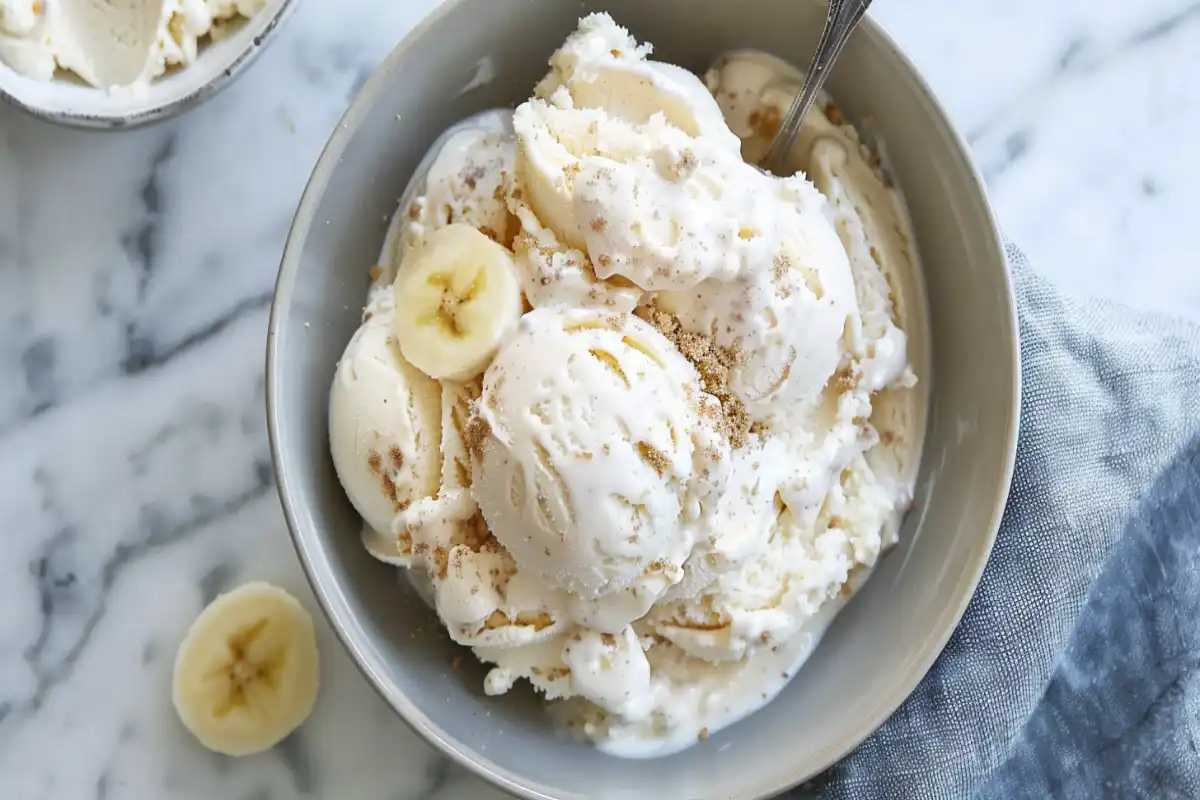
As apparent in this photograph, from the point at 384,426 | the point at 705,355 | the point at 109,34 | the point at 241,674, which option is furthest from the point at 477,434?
the point at 109,34

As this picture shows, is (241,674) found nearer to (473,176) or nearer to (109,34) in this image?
(473,176)

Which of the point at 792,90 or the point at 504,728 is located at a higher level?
the point at 792,90

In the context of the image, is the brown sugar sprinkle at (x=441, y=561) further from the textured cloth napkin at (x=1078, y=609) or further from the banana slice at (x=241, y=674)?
the textured cloth napkin at (x=1078, y=609)

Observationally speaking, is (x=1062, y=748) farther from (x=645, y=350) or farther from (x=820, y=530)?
(x=645, y=350)

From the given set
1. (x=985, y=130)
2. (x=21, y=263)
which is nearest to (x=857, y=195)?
(x=985, y=130)

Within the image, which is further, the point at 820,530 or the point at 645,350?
the point at 820,530

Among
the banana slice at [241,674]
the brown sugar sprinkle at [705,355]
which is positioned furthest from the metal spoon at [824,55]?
the banana slice at [241,674]
